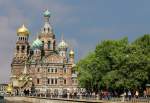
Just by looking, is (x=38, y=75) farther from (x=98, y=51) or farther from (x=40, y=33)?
(x=98, y=51)

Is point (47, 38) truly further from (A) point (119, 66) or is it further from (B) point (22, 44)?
(A) point (119, 66)

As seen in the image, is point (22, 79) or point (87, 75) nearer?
point (87, 75)

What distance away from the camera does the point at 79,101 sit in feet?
215

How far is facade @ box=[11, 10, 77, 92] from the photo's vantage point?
524 feet

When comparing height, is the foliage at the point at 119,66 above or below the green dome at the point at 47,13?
below

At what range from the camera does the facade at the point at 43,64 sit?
160 metres

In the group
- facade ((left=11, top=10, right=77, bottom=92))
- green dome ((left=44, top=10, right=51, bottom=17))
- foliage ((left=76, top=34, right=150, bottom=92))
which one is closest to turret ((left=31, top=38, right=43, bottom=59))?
facade ((left=11, top=10, right=77, bottom=92))

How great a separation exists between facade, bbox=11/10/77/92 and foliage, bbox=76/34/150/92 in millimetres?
67148

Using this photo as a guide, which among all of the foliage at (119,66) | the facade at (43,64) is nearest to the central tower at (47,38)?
the facade at (43,64)

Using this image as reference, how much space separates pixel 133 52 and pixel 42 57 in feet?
312

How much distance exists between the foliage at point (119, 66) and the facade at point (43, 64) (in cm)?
6715

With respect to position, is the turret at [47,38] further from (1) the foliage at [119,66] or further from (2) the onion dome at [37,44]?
(1) the foliage at [119,66]

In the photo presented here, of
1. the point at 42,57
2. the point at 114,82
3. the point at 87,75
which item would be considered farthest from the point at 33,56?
the point at 114,82

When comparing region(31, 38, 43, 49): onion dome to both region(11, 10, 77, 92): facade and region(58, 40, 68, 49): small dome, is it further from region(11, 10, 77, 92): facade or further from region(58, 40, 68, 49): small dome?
region(58, 40, 68, 49): small dome
